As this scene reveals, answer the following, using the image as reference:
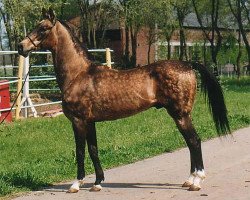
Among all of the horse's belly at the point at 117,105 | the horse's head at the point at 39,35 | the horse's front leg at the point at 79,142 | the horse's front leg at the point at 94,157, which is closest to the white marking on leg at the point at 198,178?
the horse's belly at the point at 117,105

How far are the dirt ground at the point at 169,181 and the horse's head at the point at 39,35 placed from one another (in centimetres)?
188

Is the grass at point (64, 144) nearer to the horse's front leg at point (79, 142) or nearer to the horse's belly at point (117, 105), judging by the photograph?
the horse's front leg at point (79, 142)

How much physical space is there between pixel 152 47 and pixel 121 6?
9877 millimetres

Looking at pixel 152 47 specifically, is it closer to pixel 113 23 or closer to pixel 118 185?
pixel 113 23

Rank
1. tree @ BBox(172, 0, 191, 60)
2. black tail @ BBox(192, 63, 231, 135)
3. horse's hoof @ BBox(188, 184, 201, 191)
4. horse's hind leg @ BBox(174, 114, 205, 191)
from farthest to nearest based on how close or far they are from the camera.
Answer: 1. tree @ BBox(172, 0, 191, 60)
2. black tail @ BBox(192, 63, 231, 135)
3. horse's hind leg @ BBox(174, 114, 205, 191)
4. horse's hoof @ BBox(188, 184, 201, 191)

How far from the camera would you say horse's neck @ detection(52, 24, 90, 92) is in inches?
281

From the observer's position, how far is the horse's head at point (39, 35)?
7.02 metres

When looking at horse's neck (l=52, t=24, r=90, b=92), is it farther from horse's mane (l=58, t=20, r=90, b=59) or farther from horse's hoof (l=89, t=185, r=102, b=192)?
horse's hoof (l=89, t=185, r=102, b=192)

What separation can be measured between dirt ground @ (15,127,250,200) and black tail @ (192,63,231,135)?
0.80 meters

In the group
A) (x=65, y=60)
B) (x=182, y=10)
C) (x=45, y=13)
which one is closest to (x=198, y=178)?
(x=65, y=60)

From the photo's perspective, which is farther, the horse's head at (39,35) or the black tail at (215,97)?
the black tail at (215,97)

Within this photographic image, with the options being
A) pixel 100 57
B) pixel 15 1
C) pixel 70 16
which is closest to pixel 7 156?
pixel 15 1

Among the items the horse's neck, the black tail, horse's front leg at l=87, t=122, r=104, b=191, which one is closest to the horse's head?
the horse's neck

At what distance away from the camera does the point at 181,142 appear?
10961 mm
